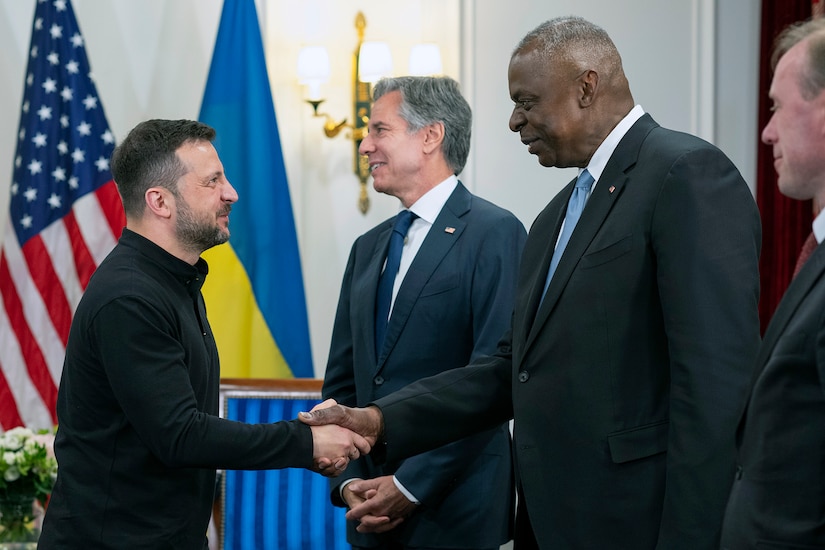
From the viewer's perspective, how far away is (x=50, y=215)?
4773 mm

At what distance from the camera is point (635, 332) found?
215 cm

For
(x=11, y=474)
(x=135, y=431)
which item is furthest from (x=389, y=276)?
(x=11, y=474)

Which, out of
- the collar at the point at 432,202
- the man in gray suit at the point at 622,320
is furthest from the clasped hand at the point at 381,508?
the collar at the point at 432,202

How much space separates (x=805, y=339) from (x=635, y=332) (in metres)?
0.51

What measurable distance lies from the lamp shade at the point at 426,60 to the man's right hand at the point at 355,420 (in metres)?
2.67

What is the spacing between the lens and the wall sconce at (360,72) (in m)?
5.13

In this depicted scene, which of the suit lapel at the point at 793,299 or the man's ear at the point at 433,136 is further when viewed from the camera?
the man's ear at the point at 433,136

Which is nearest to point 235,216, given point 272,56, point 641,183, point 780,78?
point 272,56

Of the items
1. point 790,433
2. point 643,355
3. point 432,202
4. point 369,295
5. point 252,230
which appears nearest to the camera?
point 790,433

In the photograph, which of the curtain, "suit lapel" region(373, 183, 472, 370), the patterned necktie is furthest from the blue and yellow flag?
the patterned necktie

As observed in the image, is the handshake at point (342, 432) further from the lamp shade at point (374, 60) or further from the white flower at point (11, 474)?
the lamp shade at point (374, 60)

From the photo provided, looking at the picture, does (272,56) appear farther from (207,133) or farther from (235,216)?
(207,133)

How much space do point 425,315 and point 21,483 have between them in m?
1.54

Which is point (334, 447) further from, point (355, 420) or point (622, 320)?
point (622, 320)
